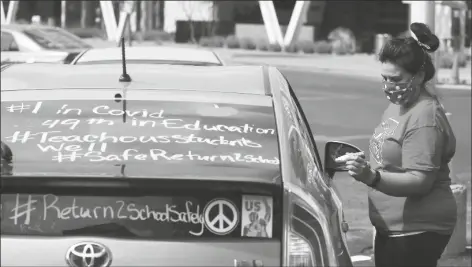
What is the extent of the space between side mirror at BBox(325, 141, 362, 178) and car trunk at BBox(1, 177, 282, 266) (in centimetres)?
110

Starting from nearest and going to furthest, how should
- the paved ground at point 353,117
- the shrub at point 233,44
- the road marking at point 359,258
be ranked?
the road marking at point 359,258 < the paved ground at point 353,117 < the shrub at point 233,44

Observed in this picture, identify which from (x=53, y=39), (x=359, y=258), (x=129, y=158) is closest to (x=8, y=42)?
(x=53, y=39)

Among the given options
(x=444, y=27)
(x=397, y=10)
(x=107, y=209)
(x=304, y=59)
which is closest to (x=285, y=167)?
(x=107, y=209)

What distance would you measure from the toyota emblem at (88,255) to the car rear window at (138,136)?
26cm

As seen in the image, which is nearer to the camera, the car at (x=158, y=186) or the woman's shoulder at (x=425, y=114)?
the car at (x=158, y=186)

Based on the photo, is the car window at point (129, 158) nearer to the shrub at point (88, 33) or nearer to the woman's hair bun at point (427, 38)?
the woman's hair bun at point (427, 38)

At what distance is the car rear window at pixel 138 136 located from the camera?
382 centimetres

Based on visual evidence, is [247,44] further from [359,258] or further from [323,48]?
[359,258]

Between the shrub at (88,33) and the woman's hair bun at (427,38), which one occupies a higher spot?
the woman's hair bun at (427,38)

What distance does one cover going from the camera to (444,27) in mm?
56500

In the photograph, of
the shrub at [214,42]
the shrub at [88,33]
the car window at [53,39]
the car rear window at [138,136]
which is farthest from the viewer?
the shrub at [88,33]

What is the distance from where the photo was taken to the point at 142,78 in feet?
15.5

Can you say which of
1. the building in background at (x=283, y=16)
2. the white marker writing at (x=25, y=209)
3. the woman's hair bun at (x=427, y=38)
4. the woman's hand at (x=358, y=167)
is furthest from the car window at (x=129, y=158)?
the building in background at (x=283, y=16)

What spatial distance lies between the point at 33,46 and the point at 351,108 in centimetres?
662
